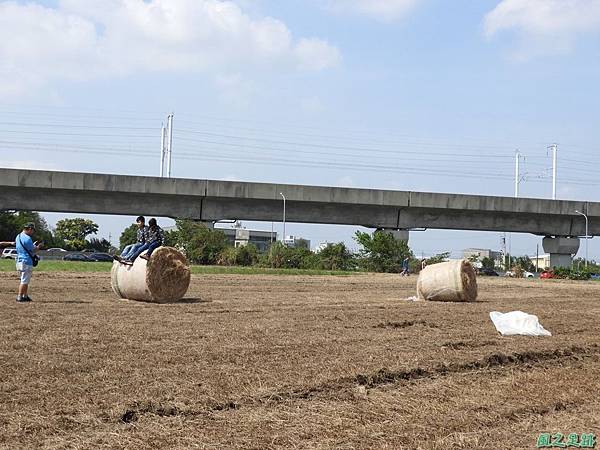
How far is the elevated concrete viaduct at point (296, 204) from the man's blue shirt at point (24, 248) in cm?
3981

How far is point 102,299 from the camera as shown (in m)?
17.5

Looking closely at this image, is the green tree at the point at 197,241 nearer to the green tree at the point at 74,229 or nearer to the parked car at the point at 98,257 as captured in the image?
the parked car at the point at 98,257

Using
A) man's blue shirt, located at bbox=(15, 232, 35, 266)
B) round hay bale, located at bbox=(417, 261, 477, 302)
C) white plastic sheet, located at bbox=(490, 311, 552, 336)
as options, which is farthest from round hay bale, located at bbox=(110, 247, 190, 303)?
white plastic sheet, located at bbox=(490, 311, 552, 336)

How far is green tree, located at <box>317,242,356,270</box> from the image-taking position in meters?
63.6

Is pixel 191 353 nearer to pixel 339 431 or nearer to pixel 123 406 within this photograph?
pixel 123 406

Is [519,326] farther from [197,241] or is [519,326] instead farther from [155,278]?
[197,241]

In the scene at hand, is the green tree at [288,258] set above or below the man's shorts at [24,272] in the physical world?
above

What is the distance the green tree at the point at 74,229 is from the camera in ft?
365

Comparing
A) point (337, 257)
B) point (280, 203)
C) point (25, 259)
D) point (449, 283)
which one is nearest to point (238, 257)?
point (280, 203)

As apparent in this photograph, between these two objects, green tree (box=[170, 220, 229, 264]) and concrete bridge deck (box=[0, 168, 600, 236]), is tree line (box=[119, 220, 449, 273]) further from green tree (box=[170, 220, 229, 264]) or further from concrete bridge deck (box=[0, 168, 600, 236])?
concrete bridge deck (box=[0, 168, 600, 236])

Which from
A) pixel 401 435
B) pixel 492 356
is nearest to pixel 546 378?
pixel 492 356

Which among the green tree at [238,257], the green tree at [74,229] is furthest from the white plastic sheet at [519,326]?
the green tree at [74,229]

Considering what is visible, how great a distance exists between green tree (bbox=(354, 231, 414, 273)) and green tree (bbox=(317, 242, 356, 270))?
2772mm

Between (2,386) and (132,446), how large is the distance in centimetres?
231
